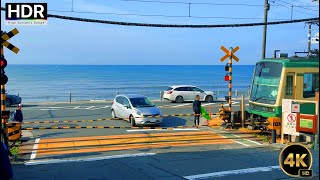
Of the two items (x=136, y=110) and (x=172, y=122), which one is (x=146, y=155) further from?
(x=172, y=122)

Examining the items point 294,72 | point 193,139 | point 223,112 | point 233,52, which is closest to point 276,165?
point 193,139

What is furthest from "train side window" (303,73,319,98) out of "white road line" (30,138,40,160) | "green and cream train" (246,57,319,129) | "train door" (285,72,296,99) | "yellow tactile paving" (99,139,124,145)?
"white road line" (30,138,40,160)

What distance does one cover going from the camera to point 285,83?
1753 cm

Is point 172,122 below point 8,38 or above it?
below

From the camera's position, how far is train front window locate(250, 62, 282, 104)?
17.8 meters

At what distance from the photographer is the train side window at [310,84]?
704 inches

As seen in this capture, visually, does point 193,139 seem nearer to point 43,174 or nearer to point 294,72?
point 294,72

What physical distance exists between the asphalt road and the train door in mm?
2416

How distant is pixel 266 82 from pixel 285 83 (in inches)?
43.2

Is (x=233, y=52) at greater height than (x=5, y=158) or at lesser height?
greater

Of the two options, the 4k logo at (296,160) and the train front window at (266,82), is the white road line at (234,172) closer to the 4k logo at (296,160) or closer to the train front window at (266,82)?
the 4k logo at (296,160)

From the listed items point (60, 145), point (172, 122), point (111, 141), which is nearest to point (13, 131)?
point (60, 145)

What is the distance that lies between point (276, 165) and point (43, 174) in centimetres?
656

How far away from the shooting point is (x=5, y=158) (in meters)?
7.63
